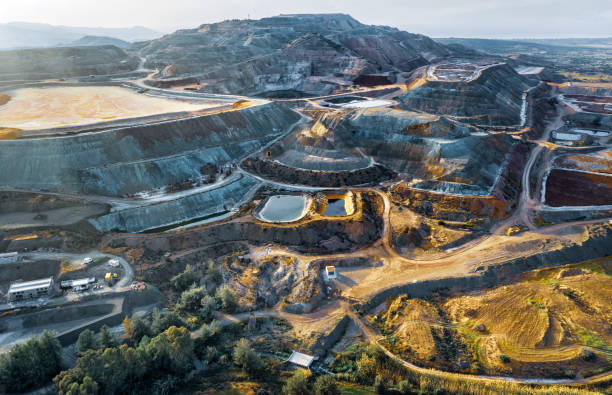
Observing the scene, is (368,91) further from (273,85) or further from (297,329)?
(297,329)

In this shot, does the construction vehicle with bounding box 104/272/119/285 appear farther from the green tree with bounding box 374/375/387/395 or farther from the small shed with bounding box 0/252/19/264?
the green tree with bounding box 374/375/387/395

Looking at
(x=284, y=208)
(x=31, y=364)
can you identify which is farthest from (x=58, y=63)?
(x=31, y=364)

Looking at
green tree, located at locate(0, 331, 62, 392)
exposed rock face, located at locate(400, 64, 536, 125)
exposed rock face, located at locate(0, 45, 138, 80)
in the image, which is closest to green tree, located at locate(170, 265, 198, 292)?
green tree, located at locate(0, 331, 62, 392)

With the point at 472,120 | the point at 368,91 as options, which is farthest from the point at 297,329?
the point at 368,91

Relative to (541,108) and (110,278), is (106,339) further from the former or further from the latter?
(541,108)

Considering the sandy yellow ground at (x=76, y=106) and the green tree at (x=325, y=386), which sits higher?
the sandy yellow ground at (x=76, y=106)

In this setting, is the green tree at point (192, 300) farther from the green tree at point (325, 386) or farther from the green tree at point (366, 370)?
the green tree at point (366, 370)

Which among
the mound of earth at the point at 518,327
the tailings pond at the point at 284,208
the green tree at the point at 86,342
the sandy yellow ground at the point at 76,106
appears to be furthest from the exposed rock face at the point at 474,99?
the green tree at the point at 86,342
